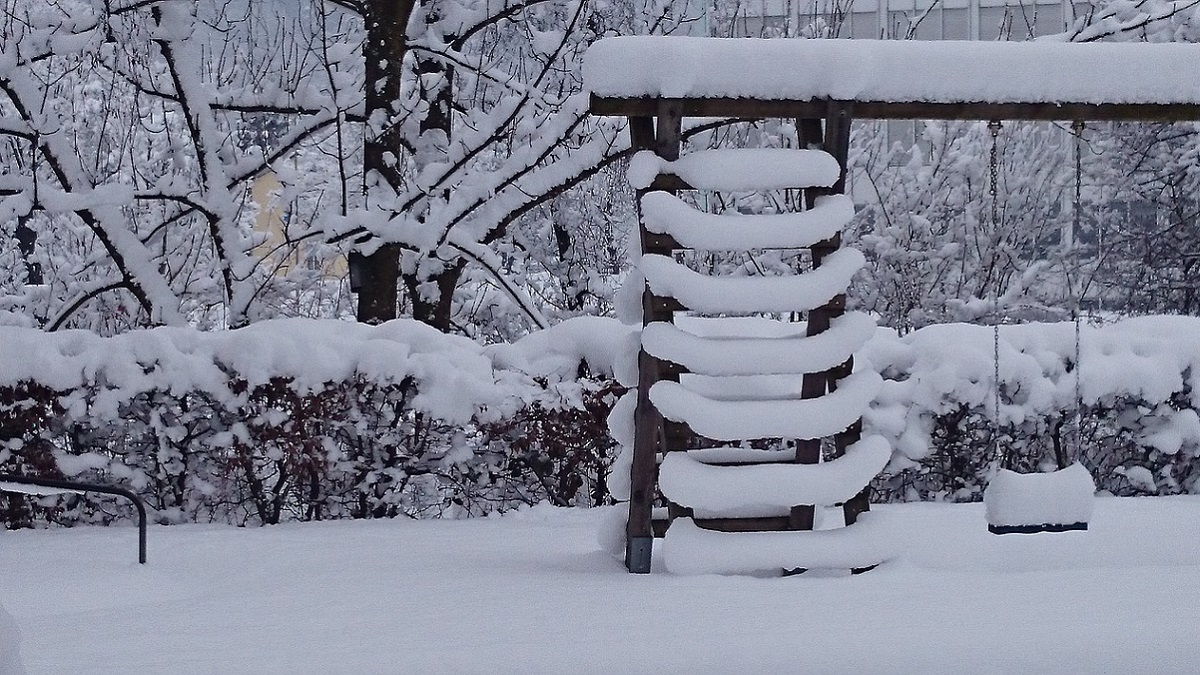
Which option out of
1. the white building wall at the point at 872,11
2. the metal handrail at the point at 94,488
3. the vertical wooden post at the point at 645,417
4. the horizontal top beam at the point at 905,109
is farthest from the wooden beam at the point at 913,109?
the white building wall at the point at 872,11

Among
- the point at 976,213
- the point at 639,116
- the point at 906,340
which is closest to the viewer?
the point at 639,116

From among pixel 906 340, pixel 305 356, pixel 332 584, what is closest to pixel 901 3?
pixel 906 340

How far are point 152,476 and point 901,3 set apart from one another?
1076 centimetres

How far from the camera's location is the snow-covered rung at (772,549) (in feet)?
17.0

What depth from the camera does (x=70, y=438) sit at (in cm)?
727

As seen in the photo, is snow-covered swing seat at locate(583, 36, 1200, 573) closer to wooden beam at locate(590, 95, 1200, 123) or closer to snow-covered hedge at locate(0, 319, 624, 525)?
wooden beam at locate(590, 95, 1200, 123)

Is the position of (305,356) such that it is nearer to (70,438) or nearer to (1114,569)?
(70,438)

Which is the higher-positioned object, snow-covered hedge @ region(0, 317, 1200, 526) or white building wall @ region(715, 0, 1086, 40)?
white building wall @ region(715, 0, 1086, 40)

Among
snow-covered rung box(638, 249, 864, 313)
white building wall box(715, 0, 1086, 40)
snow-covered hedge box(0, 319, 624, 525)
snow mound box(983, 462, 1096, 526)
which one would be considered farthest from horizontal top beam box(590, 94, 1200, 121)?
white building wall box(715, 0, 1086, 40)

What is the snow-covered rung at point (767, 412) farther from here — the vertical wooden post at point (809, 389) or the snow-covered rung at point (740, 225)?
the snow-covered rung at point (740, 225)

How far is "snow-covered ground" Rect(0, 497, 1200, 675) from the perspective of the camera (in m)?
4.09

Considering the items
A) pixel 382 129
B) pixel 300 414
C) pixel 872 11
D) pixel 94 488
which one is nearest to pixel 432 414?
pixel 300 414

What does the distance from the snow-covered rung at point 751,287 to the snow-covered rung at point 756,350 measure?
136mm

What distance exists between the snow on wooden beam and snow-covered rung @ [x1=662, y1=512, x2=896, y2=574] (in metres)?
1.75
